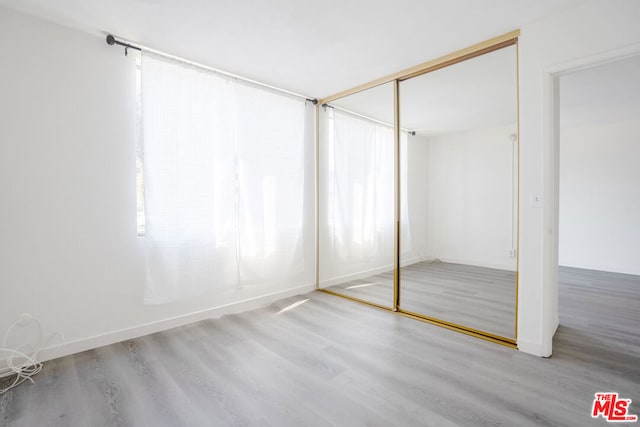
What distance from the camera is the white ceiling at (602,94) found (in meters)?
3.16

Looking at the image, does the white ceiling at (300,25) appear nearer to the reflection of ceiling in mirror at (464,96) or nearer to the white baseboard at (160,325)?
the reflection of ceiling in mirror at (464,96)

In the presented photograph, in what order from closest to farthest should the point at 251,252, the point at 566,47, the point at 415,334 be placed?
1. the point at 566,47
2. the point at 415,334
3. the point at 251,252

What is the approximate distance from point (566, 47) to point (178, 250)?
11.8 ft

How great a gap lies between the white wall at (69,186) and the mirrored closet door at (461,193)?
2.91m

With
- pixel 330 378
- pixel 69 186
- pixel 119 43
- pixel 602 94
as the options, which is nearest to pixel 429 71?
pixel 602 94

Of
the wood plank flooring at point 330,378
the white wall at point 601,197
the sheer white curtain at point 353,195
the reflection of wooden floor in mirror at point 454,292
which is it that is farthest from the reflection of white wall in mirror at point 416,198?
the white wall at point 601,197

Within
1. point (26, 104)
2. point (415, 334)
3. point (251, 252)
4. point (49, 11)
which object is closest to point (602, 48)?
point (415, 334)

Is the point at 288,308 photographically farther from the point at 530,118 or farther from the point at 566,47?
the point at 566,47

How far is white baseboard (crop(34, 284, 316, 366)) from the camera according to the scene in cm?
236

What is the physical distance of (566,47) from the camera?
218 centimetres

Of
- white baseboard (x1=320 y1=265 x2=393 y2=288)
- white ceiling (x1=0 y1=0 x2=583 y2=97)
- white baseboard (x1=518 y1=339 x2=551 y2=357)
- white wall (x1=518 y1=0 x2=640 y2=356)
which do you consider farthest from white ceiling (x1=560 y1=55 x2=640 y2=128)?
white baseboard (x1=320 y1=265 x2=393 y2=288)

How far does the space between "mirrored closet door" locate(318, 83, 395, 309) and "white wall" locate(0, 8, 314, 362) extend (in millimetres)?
2341

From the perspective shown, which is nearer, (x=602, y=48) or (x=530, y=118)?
(x=602, y=48)

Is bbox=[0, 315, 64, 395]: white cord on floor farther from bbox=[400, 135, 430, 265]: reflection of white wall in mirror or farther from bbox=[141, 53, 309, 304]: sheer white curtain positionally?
bbox=[400, 135, 430, 265]: reflection of white wall in mirror
